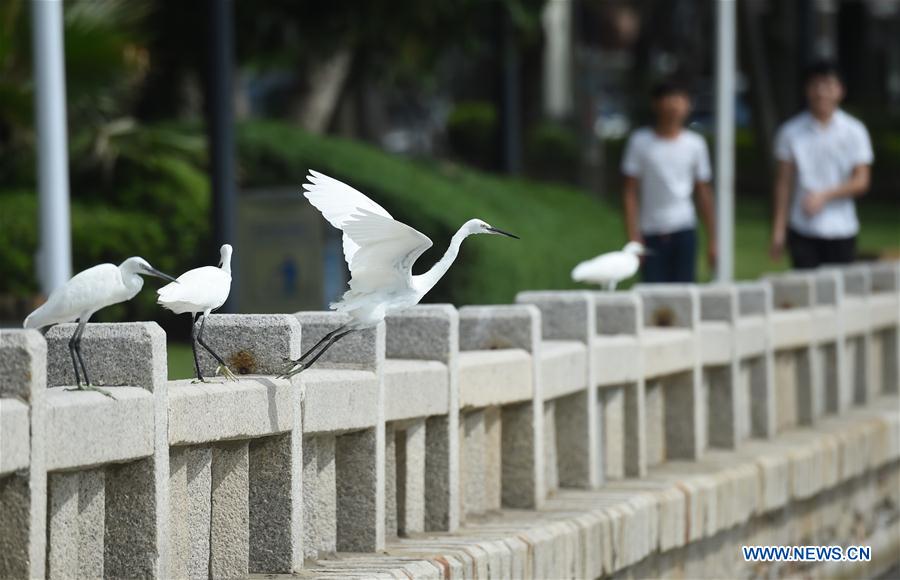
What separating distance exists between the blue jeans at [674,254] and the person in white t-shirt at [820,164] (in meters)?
1.02

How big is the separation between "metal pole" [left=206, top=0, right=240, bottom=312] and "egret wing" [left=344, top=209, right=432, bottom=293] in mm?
5439

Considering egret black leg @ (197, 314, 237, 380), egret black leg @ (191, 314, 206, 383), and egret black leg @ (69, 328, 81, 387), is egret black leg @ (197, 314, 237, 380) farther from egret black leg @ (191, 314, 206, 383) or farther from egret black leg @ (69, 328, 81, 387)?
egret black leg @ (69, 328, 81, 387)

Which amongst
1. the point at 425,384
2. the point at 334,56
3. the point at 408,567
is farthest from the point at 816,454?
the point at 334,56

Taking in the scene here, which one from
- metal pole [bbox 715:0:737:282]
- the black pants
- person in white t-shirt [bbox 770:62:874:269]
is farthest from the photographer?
metal pole [bbox 715:0:737:282]

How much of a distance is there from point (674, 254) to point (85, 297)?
7.24 m

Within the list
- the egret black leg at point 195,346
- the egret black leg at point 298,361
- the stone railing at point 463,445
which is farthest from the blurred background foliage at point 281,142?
the egret black leg at point 195,346

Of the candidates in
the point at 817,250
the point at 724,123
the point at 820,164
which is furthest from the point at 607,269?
the point at 724,123

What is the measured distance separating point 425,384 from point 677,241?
5130 millimetres

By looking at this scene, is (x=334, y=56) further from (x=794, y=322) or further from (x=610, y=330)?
(x=610, y=330)

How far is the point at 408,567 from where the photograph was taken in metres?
6.64

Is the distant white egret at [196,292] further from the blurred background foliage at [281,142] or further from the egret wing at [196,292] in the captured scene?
the blurred background foliage at [281,142]

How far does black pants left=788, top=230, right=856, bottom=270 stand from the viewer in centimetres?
1345

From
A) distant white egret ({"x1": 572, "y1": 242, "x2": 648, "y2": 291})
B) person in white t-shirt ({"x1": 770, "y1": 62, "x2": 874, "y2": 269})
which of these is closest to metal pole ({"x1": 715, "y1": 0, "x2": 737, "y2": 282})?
person in white t-shirt ({"x1": 770, "y1": 62, "x2": 874, "y2": 269})

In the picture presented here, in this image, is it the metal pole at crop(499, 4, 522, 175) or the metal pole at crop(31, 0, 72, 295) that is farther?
the metal pole at crop(499, 4, 522, 175)
